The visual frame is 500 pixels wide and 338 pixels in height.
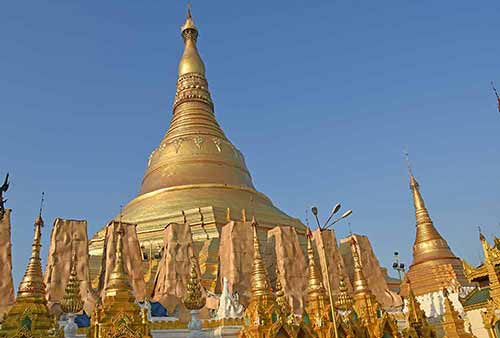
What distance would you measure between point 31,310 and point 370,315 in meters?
8.65

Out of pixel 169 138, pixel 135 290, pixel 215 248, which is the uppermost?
pixel 169 138

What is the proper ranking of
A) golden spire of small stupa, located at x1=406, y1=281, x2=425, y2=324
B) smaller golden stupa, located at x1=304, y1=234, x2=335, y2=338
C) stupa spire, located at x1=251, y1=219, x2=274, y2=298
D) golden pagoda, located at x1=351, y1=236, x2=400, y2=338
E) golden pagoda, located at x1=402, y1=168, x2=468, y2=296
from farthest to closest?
1. golden pagoda, located at x1=402, y1=168, x2=468, y2=296
2. golden spire of small stupa, located at x1=406, y1=281, x2=425, y2=324
3. golden pagoda, located at x1=351, y1=236, x2=400, y2=338
4. stupa spire, located at x1=251, y1=219, x2=274, y2=298
5. smaller golden stupa, located at x1=304, y1=234, x2=335, y2=338

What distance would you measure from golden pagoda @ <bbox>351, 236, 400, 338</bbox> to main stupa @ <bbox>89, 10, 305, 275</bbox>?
14.2 m

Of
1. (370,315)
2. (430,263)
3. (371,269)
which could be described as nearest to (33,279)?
(370,315)

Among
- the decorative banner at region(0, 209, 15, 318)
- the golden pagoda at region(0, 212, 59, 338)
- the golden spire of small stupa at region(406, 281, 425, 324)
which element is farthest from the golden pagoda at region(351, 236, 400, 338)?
the decorative banner at region(0, 209, 15, 318)

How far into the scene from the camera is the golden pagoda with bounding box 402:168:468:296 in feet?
91.7

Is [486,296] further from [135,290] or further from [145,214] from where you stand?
[145,214]

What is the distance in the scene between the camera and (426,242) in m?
30.9

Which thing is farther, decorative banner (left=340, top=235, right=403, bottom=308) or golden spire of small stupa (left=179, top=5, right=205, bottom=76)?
golden spire of small stupa (left=179, top=5, right=205, bottom=76)

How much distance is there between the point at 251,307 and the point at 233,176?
875 inches

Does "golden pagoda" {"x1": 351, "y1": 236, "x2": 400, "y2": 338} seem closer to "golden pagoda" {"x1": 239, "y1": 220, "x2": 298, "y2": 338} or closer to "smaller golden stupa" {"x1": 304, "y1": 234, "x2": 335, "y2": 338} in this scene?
"smaller golden stupa" {"x1": 304, "y1": 234, "x2": 335, "y2": 338}

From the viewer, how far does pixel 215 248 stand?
86.4 ft

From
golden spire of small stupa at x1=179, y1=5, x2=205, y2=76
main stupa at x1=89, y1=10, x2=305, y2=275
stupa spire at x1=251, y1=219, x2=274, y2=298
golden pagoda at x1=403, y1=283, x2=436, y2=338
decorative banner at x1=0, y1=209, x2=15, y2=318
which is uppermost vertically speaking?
golden spire of small stupa at x1=179, y1=5, x2=205, y2=76

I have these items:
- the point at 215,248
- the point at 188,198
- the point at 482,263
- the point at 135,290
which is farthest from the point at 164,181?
the point at 482,263
